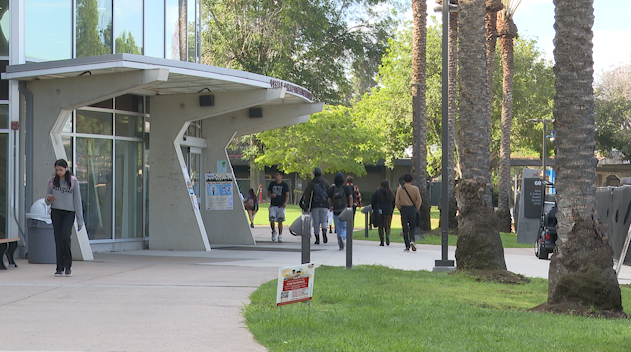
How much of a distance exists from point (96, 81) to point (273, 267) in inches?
182

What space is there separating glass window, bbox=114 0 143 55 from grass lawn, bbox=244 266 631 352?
28.0 ft

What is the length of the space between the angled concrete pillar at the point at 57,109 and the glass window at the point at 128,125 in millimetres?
2197

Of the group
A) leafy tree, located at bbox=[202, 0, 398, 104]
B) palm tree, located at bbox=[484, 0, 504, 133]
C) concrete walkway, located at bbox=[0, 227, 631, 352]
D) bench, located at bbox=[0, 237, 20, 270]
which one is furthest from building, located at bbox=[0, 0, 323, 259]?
leafy tree, located at bbox=[202, 0, 398, 104]

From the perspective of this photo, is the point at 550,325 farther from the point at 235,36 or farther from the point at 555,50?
the point at 235,36

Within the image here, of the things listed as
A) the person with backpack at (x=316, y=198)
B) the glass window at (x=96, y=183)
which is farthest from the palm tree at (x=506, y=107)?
the glass window at (x=96, y=183)

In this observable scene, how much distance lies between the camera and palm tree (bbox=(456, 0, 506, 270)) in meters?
12.6

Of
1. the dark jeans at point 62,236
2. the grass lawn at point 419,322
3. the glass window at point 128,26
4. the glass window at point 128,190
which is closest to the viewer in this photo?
the grass lawn at point 419,322

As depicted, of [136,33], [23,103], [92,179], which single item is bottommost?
[92,179]

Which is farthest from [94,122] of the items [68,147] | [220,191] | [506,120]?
[506,120]

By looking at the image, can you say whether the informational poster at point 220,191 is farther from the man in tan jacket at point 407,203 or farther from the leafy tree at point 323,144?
the leafy tree at point 323,144

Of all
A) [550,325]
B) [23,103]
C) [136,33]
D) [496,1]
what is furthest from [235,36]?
[550,325]

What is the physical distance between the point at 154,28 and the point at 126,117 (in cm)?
248

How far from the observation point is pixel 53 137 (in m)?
14.4

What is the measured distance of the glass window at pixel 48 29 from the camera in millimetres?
14953
